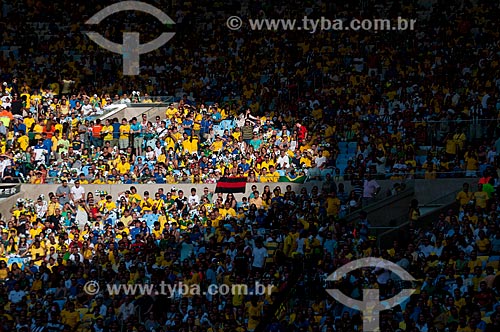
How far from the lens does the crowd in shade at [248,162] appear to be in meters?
24.0

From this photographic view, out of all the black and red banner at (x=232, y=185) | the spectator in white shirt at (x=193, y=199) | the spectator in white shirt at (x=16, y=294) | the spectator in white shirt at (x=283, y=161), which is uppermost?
the spectator in white shirt at (x=283, y=161)

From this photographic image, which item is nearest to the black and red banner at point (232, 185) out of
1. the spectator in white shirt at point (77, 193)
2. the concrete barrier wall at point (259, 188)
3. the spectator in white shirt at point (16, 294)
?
the concrete barrier wall at point (259, 188)

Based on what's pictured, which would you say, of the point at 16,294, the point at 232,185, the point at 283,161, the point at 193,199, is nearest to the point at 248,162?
the point at 283,161

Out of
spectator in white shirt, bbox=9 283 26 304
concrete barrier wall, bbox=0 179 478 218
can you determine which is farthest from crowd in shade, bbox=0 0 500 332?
concrete barrier wall, bbox=0 179 478 218

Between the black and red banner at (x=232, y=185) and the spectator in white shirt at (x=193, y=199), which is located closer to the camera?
the spectator in white shirt at (x=193, y=199)

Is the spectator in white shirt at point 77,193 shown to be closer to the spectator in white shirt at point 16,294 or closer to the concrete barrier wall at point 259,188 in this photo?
the concrete barrier wall at point 259,188

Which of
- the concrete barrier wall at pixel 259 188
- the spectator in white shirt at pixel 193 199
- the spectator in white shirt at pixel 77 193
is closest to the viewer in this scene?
the concrete barrier wall at pixel 259 188

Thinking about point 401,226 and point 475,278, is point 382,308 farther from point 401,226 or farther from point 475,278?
point 401,226

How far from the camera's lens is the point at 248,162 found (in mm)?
30250

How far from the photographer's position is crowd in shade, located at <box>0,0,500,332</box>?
78.7ft

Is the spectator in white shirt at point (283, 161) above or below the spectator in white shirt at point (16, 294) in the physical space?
above

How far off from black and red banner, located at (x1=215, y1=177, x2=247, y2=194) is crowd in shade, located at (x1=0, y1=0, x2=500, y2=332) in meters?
0.25

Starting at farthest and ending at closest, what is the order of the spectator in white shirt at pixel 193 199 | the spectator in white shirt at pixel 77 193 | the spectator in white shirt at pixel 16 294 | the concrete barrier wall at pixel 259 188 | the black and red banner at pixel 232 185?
the spectator in white shirt at pixel 77 193
the black and red banner at pixel 232 185
the spectator in white shirt at pixel 193 199
the concrete barrier wall at pixel 259 188
the spectator in white shirt at pixel 16 294

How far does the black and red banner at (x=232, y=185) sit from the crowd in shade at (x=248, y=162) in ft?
0.81
